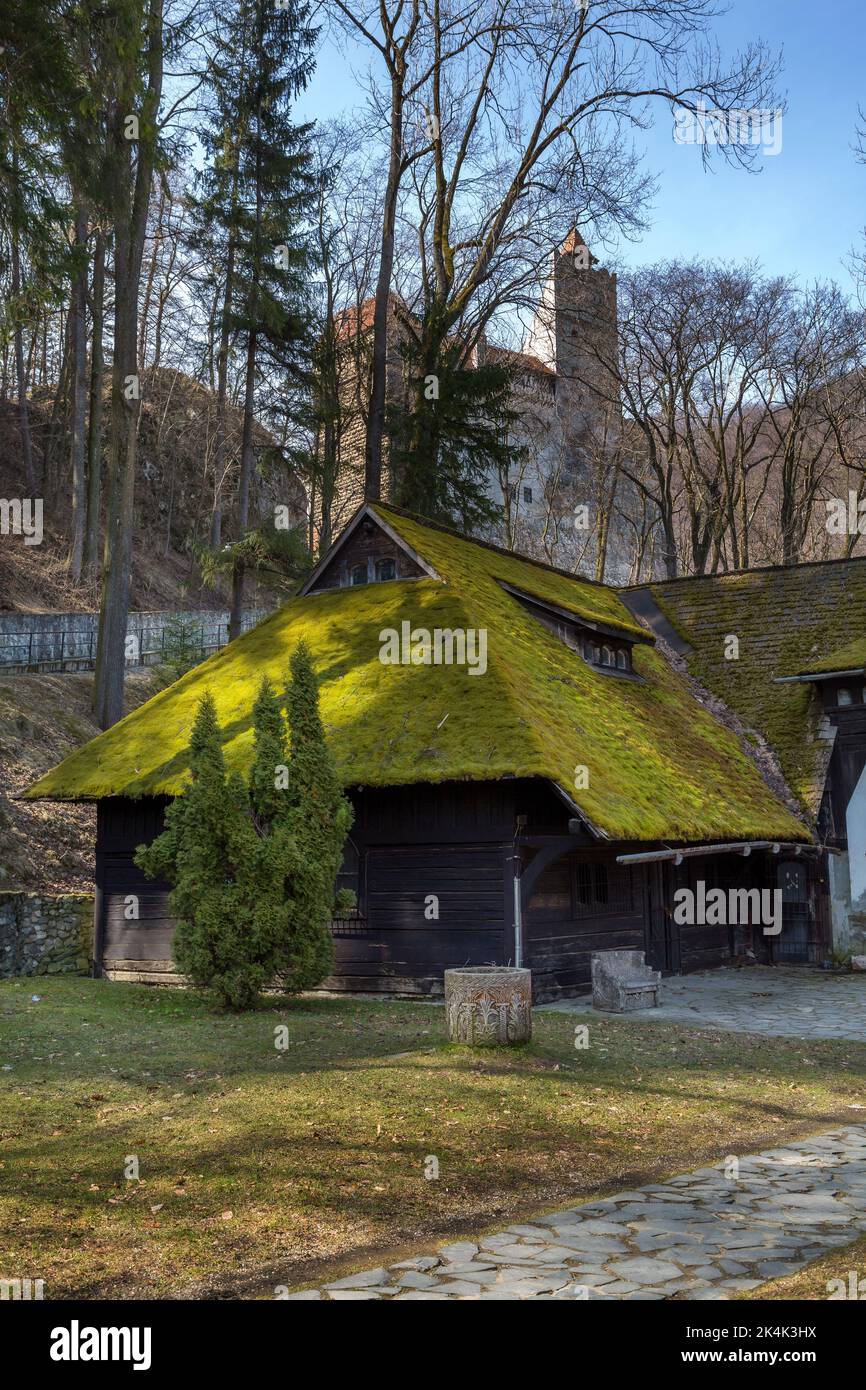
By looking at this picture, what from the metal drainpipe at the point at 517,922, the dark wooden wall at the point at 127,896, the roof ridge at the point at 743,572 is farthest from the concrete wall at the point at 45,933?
the roof ridge at the point at 743,572

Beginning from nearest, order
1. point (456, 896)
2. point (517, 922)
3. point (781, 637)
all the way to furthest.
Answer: point (517, 922)
point (456, 896)
point (781, 637)

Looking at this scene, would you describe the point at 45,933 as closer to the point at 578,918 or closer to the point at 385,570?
the point at 385,570

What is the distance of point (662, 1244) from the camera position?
6480mm

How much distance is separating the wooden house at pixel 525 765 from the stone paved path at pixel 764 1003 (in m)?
0.88

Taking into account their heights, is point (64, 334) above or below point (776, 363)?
above

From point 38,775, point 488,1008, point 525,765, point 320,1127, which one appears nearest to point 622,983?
point 525,765

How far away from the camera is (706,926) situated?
22469 millimetres

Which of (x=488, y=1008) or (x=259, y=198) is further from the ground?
(x=259, y=198)

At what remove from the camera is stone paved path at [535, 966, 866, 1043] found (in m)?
14.9

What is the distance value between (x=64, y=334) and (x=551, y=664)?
30.4 metres

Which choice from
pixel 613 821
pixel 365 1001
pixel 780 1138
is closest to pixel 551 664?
pixel 613 821

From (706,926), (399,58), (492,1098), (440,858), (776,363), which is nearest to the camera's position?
(492,1098)

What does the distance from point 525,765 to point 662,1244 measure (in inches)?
380

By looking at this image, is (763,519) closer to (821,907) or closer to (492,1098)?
(821,907)
